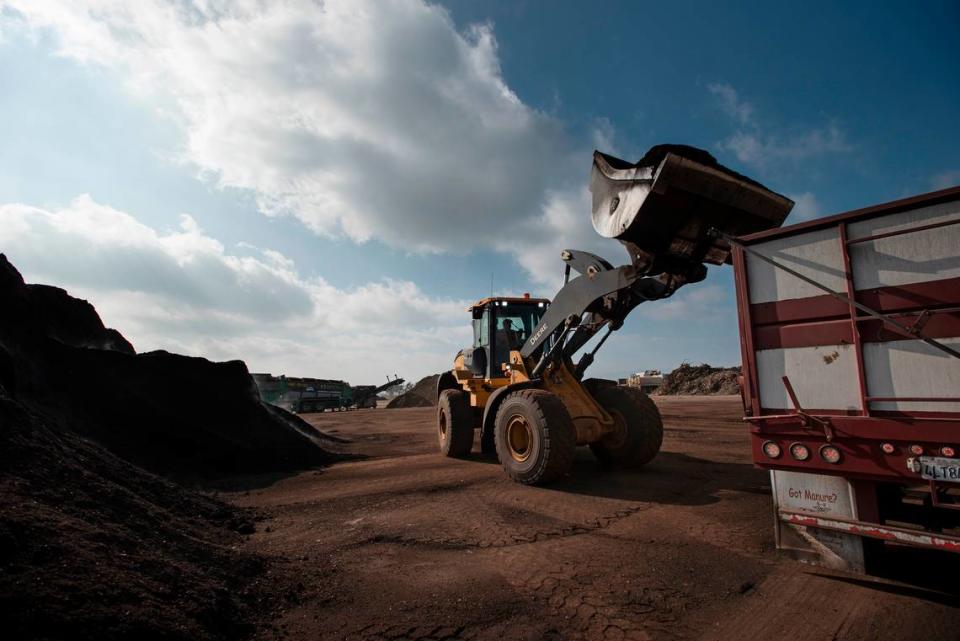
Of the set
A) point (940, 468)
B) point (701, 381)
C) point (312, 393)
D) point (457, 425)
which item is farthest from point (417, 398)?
point (940, 468)

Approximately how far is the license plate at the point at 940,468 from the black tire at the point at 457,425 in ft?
22.9

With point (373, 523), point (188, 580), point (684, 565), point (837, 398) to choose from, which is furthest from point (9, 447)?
point (837, 398)

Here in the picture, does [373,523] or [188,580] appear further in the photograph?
[373,523]

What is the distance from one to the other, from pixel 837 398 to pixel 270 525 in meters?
5.43

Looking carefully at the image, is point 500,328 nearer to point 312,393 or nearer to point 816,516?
point 816,516

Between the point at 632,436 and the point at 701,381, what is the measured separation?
34978 millimetres

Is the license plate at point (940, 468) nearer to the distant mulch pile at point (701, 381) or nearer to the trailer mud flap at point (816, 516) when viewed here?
the trailer mud flap at point (816, 516)

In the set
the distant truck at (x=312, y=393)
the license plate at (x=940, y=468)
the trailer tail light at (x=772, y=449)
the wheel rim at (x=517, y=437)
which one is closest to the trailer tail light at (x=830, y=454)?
the trailer tail light at (x=772, y=449)

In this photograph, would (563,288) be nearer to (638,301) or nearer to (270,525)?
(638,301)

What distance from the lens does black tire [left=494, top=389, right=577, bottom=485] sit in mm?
5961

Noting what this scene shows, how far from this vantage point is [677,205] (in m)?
4.83

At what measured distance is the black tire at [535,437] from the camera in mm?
5961

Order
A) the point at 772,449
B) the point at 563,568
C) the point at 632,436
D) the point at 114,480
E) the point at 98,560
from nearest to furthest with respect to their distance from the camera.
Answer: the point at 98,560, the point at 772,449, the point at 563,568, the point at 114,480, the point at 632,436

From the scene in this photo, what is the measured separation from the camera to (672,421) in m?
16.8
